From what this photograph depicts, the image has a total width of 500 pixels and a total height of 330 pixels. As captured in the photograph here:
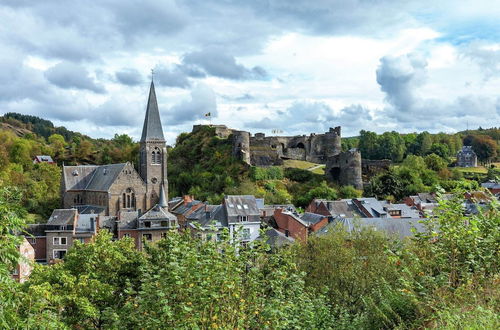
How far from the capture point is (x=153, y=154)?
2180 inches

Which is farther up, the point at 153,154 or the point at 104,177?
the point at 153,154

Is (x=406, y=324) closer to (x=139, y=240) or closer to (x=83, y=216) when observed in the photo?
(x=139, y=240)

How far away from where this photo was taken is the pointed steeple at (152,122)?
55375 millimetres

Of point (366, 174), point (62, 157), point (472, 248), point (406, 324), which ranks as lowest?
point (406, 324)

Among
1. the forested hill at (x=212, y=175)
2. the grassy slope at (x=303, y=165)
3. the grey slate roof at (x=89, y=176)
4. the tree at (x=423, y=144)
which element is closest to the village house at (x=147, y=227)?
the grey slate roof at (x=89, y=176)

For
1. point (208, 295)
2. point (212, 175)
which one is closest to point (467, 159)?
point (212, 175)

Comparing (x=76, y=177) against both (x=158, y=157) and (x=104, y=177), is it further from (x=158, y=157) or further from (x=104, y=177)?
(x=158, y=157)

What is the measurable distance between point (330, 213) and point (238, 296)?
41.1 m

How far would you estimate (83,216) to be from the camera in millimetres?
43812

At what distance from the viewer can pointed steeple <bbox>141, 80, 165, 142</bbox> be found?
55.4 m

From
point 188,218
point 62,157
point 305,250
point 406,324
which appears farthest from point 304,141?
point 406,324

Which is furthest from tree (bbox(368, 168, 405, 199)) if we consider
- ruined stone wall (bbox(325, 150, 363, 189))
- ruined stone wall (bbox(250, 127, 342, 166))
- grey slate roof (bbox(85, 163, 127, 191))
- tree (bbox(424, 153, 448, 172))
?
grey slate roof (bbox(85, 163, 127, 191))

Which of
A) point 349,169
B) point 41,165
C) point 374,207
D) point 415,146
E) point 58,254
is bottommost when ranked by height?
point 58,254

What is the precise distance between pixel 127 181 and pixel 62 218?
12086mm
